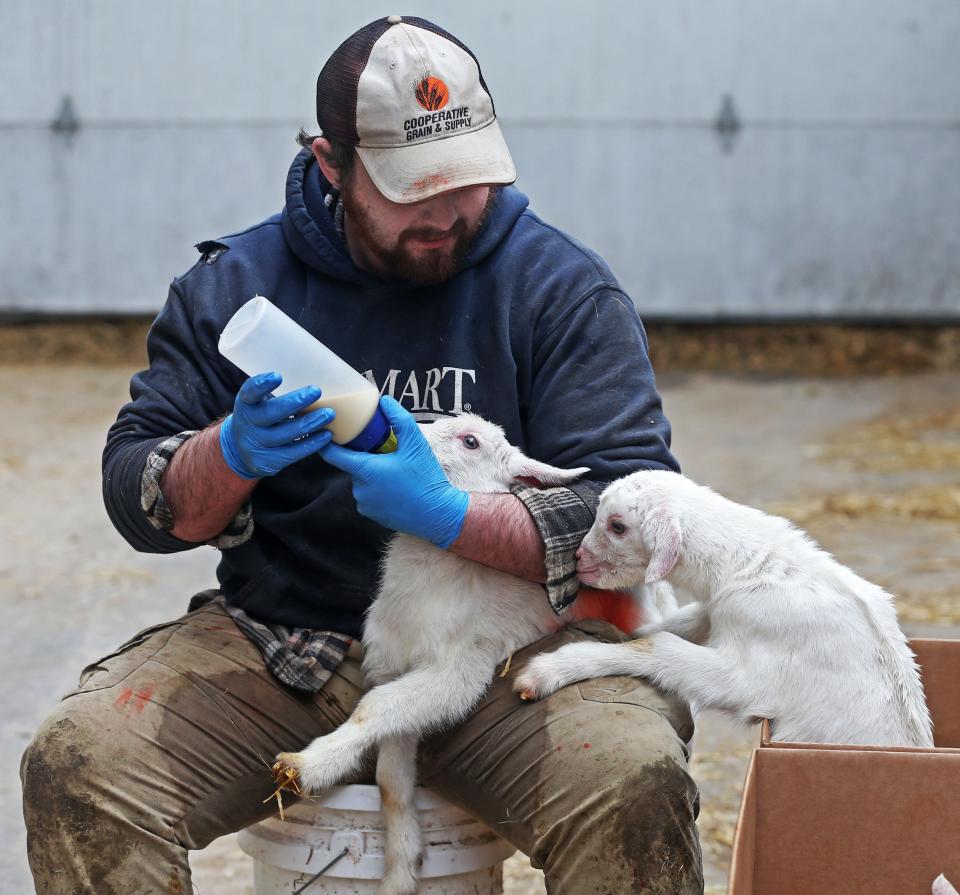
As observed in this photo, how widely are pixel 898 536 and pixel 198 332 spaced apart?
4.26m

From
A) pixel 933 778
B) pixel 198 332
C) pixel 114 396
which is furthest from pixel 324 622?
pixel 114 396

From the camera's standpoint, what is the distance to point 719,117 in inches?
394

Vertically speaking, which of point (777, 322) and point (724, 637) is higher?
point (724, 637)

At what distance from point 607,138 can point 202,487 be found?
26.2 ft

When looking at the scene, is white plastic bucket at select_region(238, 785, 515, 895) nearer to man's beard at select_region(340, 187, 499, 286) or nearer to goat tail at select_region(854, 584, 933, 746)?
goat tail at select_region(854, 584, 933, 746)

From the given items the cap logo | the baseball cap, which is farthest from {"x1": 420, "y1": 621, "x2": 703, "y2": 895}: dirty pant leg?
the cap logo

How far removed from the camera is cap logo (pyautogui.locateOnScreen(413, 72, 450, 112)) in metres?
2.70

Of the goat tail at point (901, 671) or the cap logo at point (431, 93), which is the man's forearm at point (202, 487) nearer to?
the cap logo at point (431, 93)

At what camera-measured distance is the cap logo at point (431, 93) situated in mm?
2699

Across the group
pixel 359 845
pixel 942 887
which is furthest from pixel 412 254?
pixel 942 887

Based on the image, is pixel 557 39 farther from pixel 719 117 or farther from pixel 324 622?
pixel 324 622

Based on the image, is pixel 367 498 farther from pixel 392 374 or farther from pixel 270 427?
pixel 392 374

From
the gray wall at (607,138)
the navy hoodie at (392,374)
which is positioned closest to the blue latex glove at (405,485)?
the navy hoodie at (392,374)

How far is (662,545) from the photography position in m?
2.67
